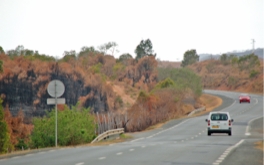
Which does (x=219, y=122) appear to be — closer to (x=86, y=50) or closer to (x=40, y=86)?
(x=40, y=86)

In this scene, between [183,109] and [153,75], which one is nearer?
[183,109]

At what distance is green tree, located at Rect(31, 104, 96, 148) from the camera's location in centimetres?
3534

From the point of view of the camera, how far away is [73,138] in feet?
123

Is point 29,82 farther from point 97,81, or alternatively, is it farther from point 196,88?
point 196,88

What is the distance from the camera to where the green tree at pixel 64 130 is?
35344 millimetres

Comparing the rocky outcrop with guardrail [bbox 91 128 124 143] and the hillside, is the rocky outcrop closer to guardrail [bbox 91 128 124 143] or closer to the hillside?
guardrail [bbox 91 128 124 143]

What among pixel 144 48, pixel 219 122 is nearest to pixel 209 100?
pixel 144 48

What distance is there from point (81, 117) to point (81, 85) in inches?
1443

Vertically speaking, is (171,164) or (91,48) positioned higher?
(91,48)

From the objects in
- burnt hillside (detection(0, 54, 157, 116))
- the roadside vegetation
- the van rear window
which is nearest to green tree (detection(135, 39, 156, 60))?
the roadside vegetation

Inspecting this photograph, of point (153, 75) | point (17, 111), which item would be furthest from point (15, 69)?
point (153, 75)

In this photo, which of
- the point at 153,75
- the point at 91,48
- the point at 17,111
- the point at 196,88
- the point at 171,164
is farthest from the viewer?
the point at 91,48

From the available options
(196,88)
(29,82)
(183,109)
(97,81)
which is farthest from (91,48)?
(29,82)

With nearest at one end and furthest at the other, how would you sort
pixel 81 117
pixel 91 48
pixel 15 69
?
pixel 81 117, pixel 15 69, pixel 91 48
